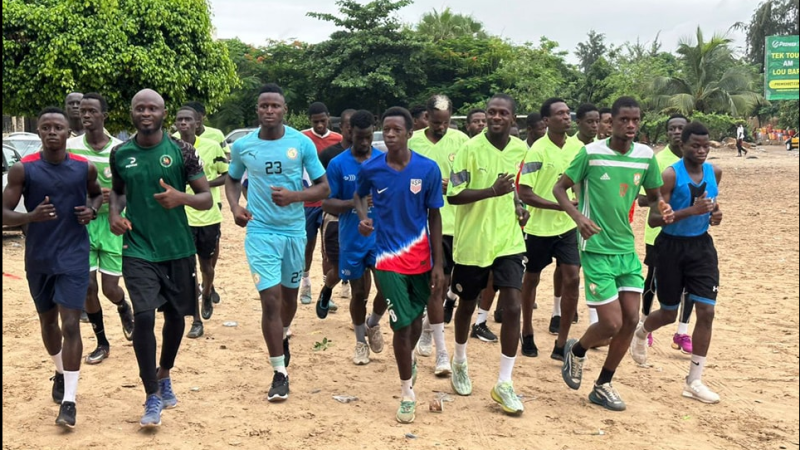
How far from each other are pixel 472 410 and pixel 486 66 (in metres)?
37.0

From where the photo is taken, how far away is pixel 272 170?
6.01 m

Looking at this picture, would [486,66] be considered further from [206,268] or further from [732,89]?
[206,268]

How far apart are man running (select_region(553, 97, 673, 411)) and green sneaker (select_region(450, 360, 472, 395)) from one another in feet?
3.07

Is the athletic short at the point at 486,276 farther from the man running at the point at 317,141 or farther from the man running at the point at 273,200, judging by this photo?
the man running at the point at 317,141

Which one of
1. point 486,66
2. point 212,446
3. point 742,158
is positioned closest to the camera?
point 212,446

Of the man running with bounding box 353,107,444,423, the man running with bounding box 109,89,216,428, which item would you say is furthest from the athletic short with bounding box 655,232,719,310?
the man running with bounding box 109,89,216,428

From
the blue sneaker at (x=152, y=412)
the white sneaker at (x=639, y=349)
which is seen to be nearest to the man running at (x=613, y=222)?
the white sneaker at (x=639, y=349)

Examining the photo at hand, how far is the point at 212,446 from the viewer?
5.05 meters

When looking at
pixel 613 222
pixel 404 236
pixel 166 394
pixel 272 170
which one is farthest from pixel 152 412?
pixel 613 222

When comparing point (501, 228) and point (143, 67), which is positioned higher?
point (143, 67)

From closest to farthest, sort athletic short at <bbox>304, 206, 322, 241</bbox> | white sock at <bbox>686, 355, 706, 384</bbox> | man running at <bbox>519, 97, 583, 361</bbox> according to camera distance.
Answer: white sock at <bbox>686, 355, 706, 384</bbox>
man running at <bbox>519, 97, 583, 361</bbox>
athletic short at <bbox>304, 206, 322, 241</bbox>

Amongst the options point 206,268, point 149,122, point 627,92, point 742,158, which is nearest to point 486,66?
point 627,92

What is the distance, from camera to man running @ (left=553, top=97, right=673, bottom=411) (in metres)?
5.76

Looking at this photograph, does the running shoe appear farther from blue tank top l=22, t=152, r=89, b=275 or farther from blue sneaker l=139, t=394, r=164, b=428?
blue tank top l=22, t=152, r=89, b=275
